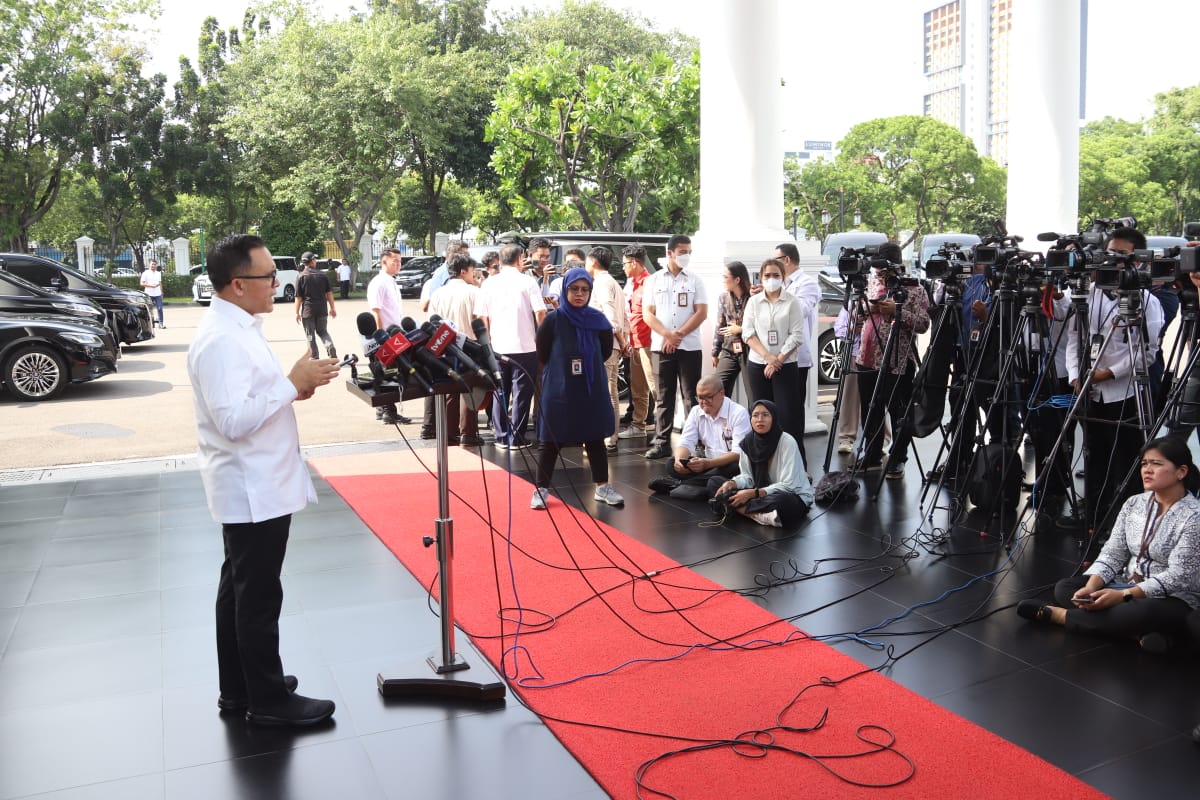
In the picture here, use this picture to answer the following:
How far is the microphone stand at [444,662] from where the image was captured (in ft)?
13.4

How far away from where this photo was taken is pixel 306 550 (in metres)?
6.39

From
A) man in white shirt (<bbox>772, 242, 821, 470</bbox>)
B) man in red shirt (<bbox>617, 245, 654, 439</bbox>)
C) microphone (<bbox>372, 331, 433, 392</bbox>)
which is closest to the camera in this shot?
microphone (<bbox>372, 331, 433, 392</bbox>)

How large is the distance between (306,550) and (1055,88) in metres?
8.70

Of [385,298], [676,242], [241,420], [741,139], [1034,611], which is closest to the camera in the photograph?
[241,420]

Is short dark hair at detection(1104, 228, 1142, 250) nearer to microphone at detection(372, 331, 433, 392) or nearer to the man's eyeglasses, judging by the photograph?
microphone at detection(372, 331, 433, 392)

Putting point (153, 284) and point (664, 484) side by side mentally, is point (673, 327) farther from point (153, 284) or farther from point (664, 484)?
point (153, 284)

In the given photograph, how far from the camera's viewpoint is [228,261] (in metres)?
3.70

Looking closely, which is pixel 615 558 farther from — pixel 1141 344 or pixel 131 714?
pixel 1141 344

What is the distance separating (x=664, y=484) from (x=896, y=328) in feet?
6.47

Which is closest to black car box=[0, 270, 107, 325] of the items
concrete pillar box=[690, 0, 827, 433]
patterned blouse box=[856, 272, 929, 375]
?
concrete pillar box=[690, 0, 827, 433]

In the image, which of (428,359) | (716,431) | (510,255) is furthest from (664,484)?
(428,359)

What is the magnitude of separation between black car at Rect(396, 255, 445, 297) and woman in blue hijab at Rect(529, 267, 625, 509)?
84.5ft

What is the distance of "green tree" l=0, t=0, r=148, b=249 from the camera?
31.1m

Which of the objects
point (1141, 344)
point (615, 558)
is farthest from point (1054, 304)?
point (615, 558)
